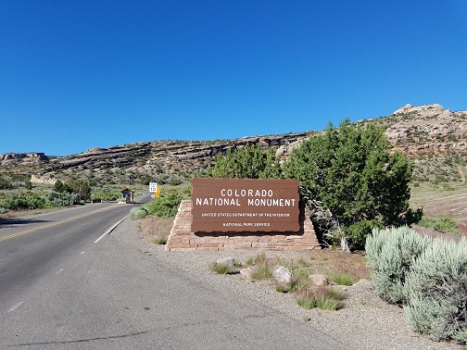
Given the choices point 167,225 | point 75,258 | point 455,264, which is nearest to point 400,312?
point 455,264

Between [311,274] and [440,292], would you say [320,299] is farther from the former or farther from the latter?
[311,274]

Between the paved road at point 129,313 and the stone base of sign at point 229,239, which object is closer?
the paved road at point 129,313

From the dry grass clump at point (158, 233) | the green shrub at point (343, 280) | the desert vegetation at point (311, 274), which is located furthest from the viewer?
the dry grass clump at point (158, 233)

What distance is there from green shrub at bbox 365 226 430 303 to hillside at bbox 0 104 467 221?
58.3 feet

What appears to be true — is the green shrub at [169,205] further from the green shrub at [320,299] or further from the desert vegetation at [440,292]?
the desert vegetation at [440,292]

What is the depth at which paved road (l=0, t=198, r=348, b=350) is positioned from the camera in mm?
5336

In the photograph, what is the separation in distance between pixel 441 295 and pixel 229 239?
8.15 metres

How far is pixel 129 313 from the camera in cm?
650

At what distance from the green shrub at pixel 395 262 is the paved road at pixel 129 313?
2084mm

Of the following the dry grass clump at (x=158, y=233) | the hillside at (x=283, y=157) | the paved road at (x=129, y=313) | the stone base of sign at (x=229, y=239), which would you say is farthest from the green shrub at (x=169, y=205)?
the paved road at (x=129, y=313)

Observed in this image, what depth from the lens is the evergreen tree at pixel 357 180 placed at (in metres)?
12.1

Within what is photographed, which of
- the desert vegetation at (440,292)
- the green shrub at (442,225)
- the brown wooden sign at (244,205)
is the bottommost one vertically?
the green shrub at (442,225)

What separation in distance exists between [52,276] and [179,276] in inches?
124

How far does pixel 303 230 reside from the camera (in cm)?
1344
